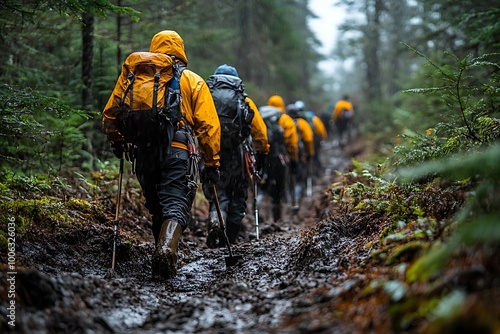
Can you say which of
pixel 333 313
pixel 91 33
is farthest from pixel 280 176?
pixel 333 313

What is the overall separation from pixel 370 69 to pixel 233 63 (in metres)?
13.1

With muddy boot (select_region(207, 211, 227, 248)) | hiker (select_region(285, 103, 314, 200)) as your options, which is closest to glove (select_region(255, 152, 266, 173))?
muddy boot (select_region(207, 211, 227, 248))

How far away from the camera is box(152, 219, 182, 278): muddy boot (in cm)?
513

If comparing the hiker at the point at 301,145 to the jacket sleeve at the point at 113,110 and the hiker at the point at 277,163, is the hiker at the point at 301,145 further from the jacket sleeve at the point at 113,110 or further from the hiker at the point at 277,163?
the jacket sleeve at the point at 113,110

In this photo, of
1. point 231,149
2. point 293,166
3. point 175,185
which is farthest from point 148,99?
point 293,166

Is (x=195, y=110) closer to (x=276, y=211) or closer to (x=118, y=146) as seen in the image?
(x=118, y=146)

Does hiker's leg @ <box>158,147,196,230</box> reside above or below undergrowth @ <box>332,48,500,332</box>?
above

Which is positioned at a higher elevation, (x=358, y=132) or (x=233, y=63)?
(x=233, y=63)

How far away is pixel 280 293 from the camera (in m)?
3.90

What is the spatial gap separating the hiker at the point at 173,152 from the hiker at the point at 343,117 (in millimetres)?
20213

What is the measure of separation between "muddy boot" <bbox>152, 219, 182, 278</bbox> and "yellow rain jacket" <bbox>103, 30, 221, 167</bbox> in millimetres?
1068

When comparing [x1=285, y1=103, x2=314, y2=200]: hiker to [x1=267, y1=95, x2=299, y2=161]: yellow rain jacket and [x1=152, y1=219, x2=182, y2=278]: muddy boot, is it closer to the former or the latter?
[x1=267, y1=95, x2=299, y2=161]: yellow rain jacket

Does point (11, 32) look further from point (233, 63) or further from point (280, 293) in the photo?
point (233, 63)

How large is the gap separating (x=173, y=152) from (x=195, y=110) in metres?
0.63
